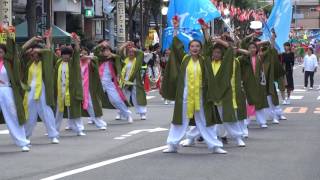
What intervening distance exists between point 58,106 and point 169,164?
4.03 meters

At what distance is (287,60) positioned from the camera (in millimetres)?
21109

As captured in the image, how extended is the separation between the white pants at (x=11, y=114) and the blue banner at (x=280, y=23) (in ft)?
25.5

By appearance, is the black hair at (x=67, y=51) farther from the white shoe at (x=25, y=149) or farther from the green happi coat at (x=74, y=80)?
the white shoe at (x=25, y=149)

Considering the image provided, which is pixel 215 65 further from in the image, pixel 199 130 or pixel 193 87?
pixel 199 130

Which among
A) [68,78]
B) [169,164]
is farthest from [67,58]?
[169,164]

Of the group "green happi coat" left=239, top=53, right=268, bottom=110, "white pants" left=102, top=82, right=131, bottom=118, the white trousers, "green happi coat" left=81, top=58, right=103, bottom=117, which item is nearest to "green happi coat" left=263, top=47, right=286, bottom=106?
"green happi coat" left=239, top=53, right=268, bottom=110

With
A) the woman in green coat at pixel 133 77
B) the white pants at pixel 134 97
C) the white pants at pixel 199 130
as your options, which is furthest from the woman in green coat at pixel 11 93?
the white pants at pixel 134 97

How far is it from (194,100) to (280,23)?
25.1ft

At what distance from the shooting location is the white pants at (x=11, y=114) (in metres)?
10.9

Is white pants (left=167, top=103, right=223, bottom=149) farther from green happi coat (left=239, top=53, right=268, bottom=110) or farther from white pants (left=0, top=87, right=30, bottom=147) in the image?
green happi coat (left=239, top=53, right=268, bottom=110)

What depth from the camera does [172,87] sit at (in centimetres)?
1062

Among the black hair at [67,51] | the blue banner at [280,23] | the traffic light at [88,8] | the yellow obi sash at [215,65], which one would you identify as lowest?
the yellow obi sash at [215,65]

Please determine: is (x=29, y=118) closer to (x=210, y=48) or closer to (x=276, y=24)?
(x=210, y=48)

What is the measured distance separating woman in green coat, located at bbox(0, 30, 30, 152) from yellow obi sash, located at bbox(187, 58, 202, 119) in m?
2.60
